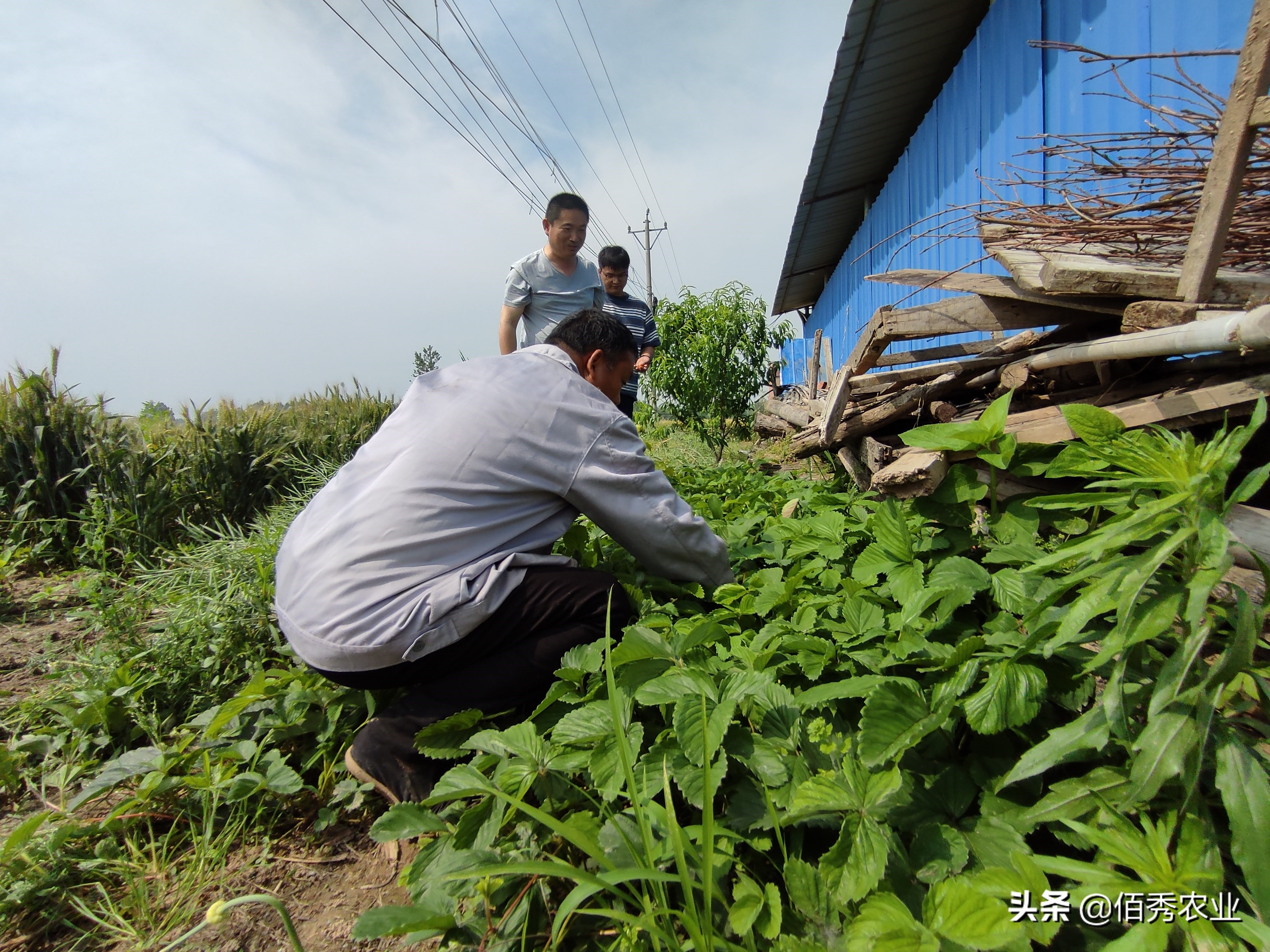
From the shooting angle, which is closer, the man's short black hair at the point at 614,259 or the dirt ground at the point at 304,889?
the dirt ground at the point at 304,889

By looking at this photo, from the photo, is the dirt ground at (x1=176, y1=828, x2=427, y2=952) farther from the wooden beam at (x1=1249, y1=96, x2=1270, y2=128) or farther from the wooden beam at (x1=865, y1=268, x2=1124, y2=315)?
the wooden beam at (x1=1249, y1=96, x2=1270, y2=128)

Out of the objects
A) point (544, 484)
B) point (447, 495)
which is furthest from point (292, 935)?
point (544, 484)

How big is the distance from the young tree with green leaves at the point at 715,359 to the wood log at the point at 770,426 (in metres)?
0.44

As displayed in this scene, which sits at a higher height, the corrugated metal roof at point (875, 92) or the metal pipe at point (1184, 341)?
the corrugated metal roof at point (875, 92)

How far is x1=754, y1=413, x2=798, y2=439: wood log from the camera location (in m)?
8.62

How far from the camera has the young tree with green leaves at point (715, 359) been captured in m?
8.38

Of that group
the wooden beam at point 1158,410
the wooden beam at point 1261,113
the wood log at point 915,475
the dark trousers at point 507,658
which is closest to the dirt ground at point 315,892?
the dark trousers at point 507,658

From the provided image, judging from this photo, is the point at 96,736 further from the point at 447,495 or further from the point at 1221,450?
the point at 1221,450

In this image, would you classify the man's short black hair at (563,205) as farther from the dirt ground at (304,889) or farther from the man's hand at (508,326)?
the dirt ground at (304,889)

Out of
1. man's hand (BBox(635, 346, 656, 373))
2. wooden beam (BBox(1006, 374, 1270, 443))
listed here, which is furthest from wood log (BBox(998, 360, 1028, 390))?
man's hand (BBox(635, 346, 656, 373))

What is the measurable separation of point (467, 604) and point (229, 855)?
90 centimetres

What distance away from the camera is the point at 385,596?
1700 mm

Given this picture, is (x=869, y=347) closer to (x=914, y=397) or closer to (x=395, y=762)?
(x=914, y=397)

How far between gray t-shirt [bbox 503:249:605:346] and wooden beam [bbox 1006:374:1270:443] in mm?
2615
